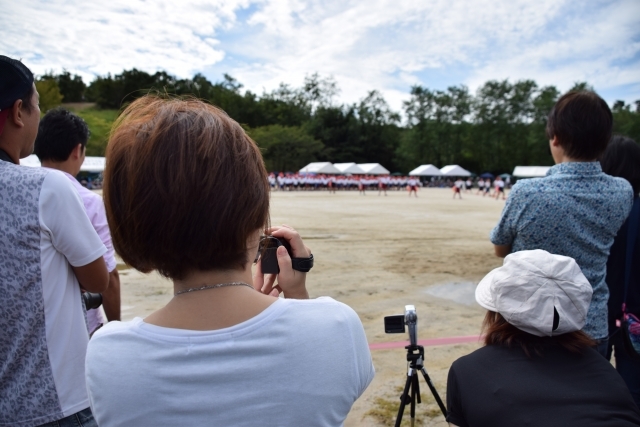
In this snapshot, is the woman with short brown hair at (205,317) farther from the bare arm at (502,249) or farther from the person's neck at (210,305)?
the bare arm at (502,249)

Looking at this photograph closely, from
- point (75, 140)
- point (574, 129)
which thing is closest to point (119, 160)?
point (75, 140)

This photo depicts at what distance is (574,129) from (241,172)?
197 centimetres

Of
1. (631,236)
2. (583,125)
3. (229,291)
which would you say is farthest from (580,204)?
(229,291)

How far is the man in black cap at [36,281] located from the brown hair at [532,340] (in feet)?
5.17

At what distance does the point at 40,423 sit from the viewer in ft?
5.06

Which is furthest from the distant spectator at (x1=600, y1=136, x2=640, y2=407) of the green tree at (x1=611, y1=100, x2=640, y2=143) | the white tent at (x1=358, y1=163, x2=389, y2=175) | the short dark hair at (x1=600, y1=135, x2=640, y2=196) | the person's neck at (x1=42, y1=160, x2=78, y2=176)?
the green tree at (x1=611, y1=100, x2=640, y2=143)

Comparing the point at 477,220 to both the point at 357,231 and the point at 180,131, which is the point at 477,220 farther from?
the point at 180,131

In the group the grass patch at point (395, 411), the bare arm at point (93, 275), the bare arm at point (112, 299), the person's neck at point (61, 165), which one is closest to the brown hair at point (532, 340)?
the bare arm at point (93, 275)

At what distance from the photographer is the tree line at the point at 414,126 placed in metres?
69.8

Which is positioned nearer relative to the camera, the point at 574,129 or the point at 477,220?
the point at 574,129

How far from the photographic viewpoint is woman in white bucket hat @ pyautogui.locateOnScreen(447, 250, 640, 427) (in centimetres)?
151

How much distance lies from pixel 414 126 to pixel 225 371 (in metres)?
84.9

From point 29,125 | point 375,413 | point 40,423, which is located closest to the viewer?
point 40,423

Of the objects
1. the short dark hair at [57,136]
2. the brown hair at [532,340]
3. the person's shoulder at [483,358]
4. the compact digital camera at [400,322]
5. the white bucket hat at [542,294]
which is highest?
the short dark hair at [57,136]
